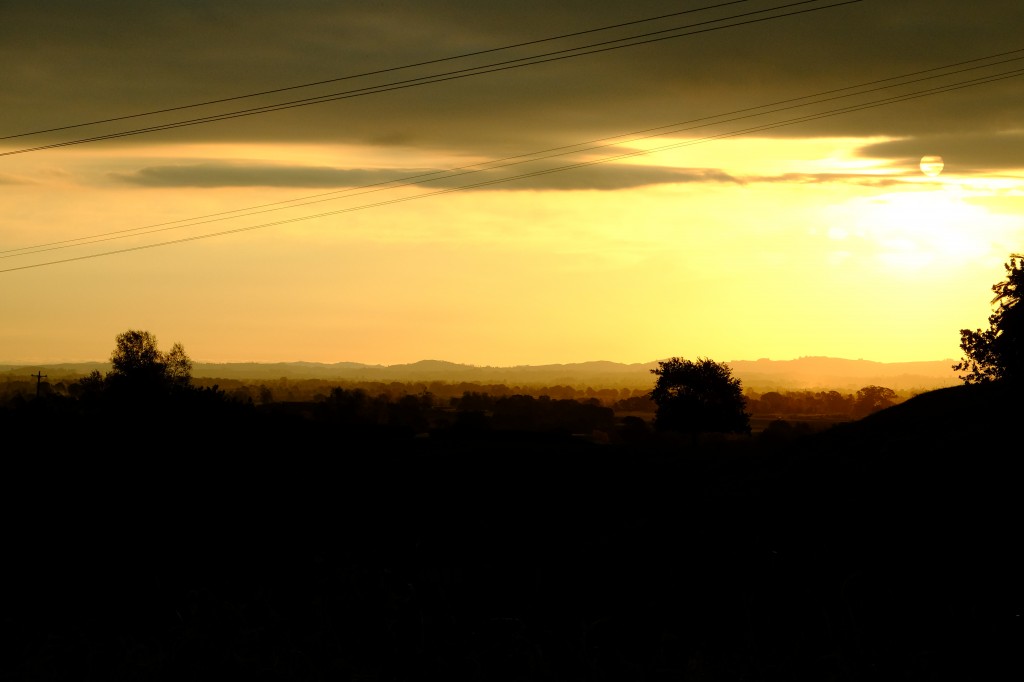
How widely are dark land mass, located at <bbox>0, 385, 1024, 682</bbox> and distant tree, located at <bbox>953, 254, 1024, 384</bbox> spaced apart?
22.6 meters

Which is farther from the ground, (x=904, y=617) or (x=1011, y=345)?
(x=1011, y=345)

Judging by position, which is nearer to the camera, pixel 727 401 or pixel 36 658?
pixel 36 658

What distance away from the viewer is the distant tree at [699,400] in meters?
98.8

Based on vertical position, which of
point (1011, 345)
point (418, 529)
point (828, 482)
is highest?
point (1011, 345)

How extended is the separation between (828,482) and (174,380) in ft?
375

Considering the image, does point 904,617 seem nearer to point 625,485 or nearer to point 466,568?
point 466,568

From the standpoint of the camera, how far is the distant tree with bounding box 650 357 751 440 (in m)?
98.8

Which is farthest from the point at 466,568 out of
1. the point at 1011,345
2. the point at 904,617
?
the point at 1011,345

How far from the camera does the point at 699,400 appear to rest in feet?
325

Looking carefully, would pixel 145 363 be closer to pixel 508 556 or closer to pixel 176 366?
pixel 176 366

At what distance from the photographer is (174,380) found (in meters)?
126

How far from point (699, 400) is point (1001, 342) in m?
39.9

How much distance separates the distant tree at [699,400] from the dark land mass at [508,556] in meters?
44.5

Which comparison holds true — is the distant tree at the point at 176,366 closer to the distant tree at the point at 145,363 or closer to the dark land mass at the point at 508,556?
A: the distant tree at the point at 145,363
